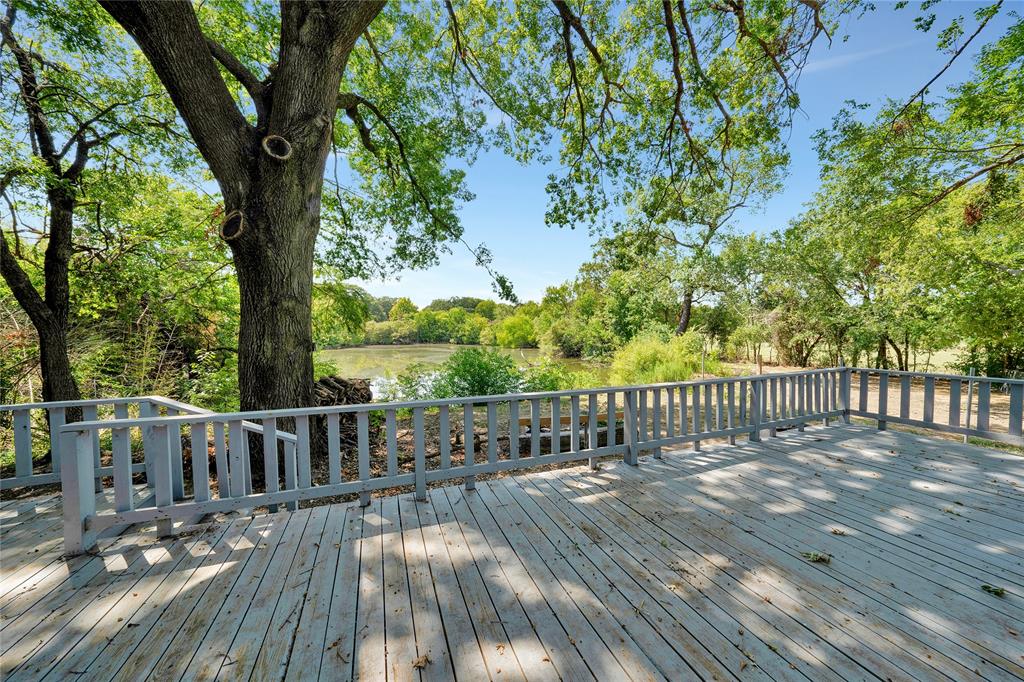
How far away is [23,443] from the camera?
2811 millimetres

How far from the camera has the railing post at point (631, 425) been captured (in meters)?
3.55

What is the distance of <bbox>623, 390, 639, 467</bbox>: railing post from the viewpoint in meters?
3.55

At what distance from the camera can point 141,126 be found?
4.60 meters

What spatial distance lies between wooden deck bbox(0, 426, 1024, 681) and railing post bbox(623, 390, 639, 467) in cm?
63

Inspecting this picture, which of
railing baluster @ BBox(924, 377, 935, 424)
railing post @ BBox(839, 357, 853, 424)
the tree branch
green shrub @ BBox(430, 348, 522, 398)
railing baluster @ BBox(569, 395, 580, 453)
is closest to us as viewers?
railing baluster @ BBox(569, 395, 580, 453)

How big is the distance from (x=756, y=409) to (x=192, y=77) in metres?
6.17

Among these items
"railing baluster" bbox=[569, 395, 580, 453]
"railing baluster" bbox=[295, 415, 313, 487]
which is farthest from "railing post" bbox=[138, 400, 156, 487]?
"railing baluster" bbox=[569, 395, 580, 453]

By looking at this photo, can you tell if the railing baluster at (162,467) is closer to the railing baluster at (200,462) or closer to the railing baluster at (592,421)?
the railing baluster at (200,462)

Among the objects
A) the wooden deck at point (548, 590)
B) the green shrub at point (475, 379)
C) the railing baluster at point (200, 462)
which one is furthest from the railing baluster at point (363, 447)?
the green shrub at point (475, 379)

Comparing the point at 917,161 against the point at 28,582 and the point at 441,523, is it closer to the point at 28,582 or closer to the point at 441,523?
the point at 441,523

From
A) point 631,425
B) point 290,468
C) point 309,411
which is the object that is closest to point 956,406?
point 631,425

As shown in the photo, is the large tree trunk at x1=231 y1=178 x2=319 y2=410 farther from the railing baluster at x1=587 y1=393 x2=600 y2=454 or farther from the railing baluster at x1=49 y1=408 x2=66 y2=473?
the railing baluster at x1=587 y1=393 x2=600 y2=454

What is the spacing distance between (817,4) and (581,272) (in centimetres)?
1724

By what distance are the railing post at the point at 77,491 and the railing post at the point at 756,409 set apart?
18.1 feet
